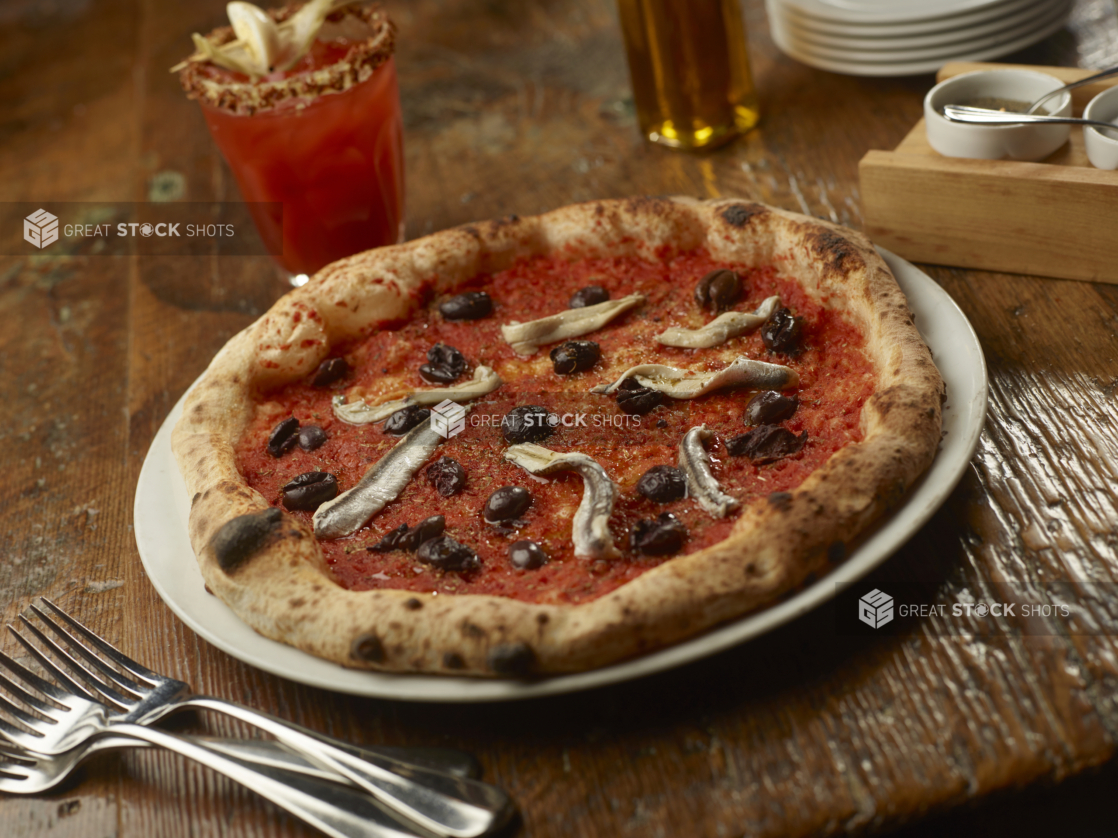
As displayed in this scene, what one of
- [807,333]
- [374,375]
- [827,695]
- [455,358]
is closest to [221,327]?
[374,375]

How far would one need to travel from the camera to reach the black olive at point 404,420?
2.66m

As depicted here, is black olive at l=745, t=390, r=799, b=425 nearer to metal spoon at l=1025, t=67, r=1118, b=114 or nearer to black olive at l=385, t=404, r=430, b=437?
black olive at l=385, t=404, r=430, b=437

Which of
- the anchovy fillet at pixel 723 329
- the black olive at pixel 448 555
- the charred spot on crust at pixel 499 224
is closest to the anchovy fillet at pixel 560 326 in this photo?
the anchovy fillet at pixel 723 329

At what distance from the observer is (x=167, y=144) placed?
202 inches

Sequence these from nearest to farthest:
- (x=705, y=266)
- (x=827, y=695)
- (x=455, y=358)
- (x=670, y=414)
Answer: (x=827, y=695), (x=670, y=414), (x=455, y=358), (x=705, y=266)

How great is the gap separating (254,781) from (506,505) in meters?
0.81

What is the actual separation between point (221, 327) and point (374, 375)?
3.26 feet

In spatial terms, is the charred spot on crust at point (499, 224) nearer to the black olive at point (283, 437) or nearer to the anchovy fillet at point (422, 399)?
the anchovy fillet at point (422, 399)

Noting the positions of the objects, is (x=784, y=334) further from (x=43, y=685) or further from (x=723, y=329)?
(x=43, y=685)

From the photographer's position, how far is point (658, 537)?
211 cm

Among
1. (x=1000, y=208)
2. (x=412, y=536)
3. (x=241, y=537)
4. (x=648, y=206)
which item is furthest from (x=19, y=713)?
(x=1000, y=208)

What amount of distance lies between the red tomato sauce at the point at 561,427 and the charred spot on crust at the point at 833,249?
0.13 meters

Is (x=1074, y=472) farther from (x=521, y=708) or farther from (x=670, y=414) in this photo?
(x=521, y=708)

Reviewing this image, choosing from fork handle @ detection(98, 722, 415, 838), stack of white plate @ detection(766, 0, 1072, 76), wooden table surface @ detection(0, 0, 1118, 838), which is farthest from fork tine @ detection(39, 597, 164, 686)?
stack of white plate @ detection(766, 0, 1072, 76)
